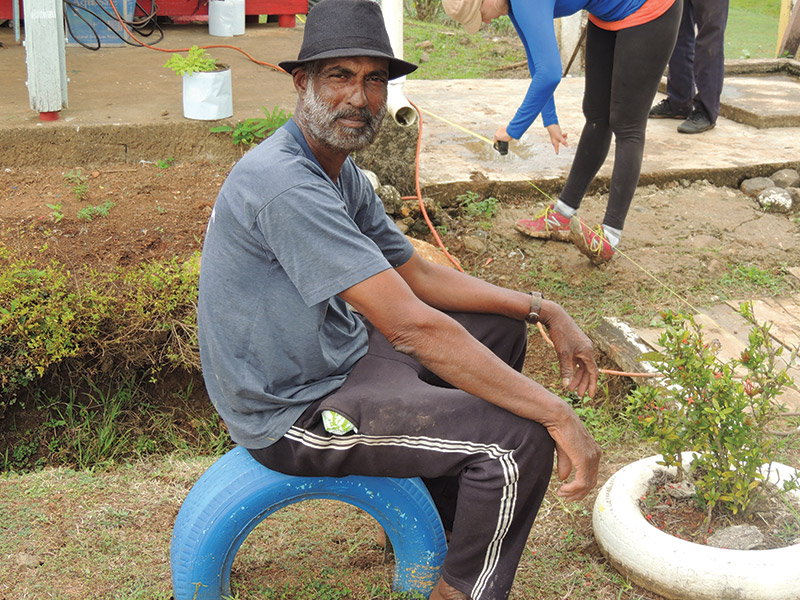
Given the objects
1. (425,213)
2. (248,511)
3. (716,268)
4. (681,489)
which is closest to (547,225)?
(425,213)

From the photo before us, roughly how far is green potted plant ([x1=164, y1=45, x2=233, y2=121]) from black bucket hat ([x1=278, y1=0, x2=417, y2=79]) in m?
2.56

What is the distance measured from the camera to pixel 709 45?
259 inches

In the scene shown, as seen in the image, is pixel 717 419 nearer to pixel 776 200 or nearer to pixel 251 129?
pixel 251 129

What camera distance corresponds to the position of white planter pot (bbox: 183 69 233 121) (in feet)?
15.7

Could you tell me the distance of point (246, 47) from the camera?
6762 mm

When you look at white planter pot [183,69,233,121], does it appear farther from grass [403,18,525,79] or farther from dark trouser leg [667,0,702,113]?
grass [403,18,525,79]

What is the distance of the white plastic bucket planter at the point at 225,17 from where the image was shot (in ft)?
22.7

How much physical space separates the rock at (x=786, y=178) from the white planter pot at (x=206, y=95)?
3.92 metres

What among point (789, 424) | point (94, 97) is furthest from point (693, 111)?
point (94, 97)

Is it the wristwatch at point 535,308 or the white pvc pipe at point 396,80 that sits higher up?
the white pvc pipe at point 396,80

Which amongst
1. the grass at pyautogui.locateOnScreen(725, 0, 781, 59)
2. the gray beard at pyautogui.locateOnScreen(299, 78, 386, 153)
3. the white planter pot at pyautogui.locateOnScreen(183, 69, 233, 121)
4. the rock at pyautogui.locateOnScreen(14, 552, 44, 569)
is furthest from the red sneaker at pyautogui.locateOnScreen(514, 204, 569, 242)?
the grass at pyautogui.locateOnScreen(725, 0, 781, 59)

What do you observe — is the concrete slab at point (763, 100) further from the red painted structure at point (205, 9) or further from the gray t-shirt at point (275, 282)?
the gray t-shirt at point (275, 282)

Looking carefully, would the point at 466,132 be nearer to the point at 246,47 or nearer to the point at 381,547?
the point at 246,47

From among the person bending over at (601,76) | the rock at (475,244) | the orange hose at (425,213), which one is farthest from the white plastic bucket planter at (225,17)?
the rock at (475,244)
